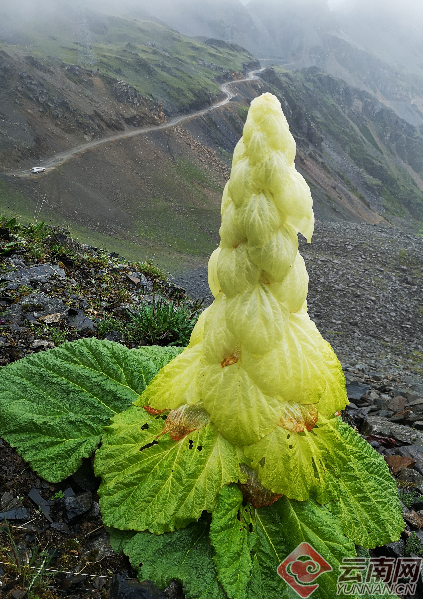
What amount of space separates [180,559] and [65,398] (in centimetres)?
132

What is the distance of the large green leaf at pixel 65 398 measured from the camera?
2564mm

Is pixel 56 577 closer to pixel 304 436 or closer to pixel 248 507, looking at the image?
pixel 248 507

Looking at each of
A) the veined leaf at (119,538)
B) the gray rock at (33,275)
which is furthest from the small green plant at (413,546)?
the gray rock at (33,275)

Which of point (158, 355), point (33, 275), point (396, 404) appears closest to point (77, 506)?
point (158, 355)

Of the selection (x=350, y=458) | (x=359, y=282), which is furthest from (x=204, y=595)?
(x=359, y=282)

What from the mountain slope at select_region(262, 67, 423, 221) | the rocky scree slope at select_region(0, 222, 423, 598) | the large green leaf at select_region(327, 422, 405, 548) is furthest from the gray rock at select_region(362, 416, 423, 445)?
the mountain slope at select_region(262, 67, 423, 221)

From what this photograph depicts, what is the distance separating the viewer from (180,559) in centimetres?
210

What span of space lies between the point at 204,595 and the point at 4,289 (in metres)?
4.26

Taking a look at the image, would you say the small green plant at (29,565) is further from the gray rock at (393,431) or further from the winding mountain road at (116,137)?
the winding mountain road at (116,137)

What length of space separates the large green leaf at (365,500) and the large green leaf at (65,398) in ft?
5.06

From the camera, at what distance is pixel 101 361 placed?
3.00 metres

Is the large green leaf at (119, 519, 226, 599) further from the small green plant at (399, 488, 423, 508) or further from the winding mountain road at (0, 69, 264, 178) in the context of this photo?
the winding mountain road at (0, 69, 264, 178)

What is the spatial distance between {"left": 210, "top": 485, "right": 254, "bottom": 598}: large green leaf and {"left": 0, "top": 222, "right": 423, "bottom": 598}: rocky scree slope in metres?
0.33

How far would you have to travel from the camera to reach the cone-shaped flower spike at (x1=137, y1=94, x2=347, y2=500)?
1.70 metres
